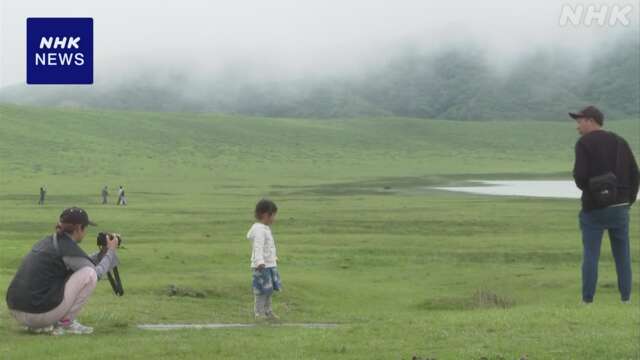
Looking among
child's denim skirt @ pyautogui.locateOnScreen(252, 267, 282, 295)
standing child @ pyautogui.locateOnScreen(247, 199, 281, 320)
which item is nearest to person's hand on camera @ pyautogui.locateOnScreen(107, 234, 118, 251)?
standing child @ pyautogui.locateOnScreen(247, 199, 281, 320)

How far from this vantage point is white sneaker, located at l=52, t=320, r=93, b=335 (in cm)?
1416

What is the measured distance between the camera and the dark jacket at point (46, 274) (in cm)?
1372

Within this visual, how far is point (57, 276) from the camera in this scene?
13.8 metres

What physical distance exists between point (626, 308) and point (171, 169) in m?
111

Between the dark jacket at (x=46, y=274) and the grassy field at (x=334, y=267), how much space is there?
504 mm

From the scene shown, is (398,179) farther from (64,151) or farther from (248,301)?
(248,301)

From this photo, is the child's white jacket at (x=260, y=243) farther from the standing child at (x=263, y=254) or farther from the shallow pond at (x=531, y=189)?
the shallow pond at (x=531, y=189)

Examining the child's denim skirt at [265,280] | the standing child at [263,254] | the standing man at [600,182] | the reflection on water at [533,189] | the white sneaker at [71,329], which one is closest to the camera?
the white sneaker at [71,329]

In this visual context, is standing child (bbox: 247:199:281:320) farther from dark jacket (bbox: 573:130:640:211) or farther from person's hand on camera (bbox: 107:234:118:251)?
dark jacket (bbox: 573:130:640:211)

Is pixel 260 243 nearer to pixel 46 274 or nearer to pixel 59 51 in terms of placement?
pixel 46 274

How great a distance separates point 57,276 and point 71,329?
92 centimetres

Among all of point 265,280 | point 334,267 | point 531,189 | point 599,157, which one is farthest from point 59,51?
point 531,189

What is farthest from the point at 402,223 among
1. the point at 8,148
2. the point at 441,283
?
the point at 8,148

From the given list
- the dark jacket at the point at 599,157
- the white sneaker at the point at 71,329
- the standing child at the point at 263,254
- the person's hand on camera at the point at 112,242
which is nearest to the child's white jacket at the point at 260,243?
the standing child at the point at 263,254
